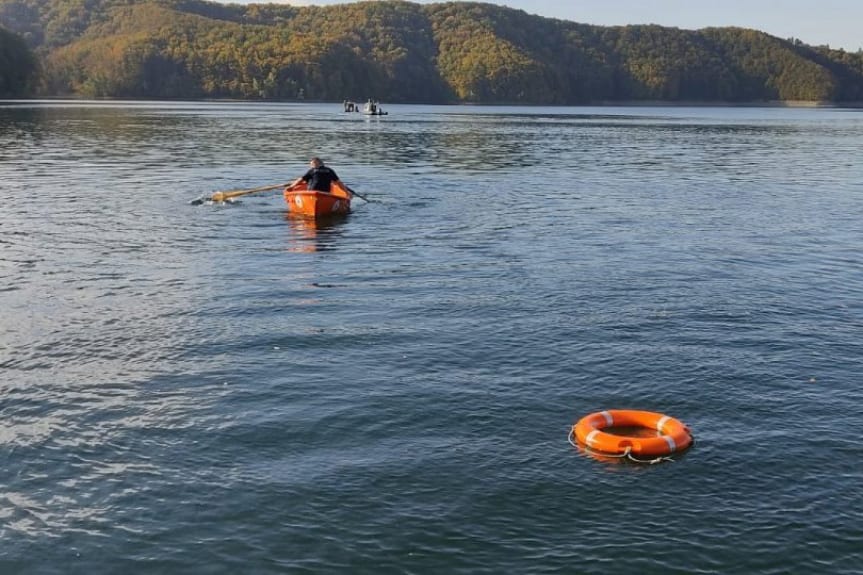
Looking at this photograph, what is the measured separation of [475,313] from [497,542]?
417 inches

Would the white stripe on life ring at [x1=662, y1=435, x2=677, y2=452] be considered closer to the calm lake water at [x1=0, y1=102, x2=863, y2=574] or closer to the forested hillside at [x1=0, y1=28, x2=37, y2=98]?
the calm lake water at [x1=0, y1=102, x2=863, y2=574]

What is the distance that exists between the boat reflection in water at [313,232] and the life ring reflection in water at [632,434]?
53.1ft

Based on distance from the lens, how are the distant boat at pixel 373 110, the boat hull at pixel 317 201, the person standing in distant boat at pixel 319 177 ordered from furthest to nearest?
the distant boat at pixel 373 110 → the person standing in distant boat at pixel 319 177 → the boat hull at pixel 317 201

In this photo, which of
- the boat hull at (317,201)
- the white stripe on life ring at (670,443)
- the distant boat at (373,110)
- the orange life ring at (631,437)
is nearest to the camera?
the orange life ring at (631,437)

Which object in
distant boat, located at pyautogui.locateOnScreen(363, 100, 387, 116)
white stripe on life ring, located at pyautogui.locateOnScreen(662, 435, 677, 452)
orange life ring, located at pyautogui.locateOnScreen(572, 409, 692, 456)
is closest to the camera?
orange life ring, located at pyautogui.locateOnScreen(572, 409, 692, 456)

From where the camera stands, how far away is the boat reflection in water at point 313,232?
2992cm

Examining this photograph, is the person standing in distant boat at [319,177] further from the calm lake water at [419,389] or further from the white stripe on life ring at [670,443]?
the white stripe on life ring at [670,443]

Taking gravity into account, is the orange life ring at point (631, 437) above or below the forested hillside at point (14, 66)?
below

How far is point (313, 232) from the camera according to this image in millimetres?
32656

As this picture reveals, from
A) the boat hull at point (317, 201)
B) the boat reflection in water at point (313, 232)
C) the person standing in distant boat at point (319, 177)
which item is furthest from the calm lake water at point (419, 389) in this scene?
the person standing in distant boat at point (319, 177)

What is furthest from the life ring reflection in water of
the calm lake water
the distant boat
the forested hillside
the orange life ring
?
the forested hillside

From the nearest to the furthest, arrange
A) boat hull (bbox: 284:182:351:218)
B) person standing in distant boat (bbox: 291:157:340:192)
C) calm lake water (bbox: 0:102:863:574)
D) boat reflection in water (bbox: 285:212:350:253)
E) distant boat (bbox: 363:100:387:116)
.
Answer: calm lake water (bbox: 0:102:863:574) → boat reflection in water (bbox: 285:212:350:253) → boat hull (bbox: 284:182:351:218) → person standing in distant boat (bbox: 291:157:340:192) → distant boat (bbox: 363:100:387:116)

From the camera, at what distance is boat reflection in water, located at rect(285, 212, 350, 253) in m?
29.9

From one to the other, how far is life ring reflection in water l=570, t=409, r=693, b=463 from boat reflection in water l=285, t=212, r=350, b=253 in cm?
1620
